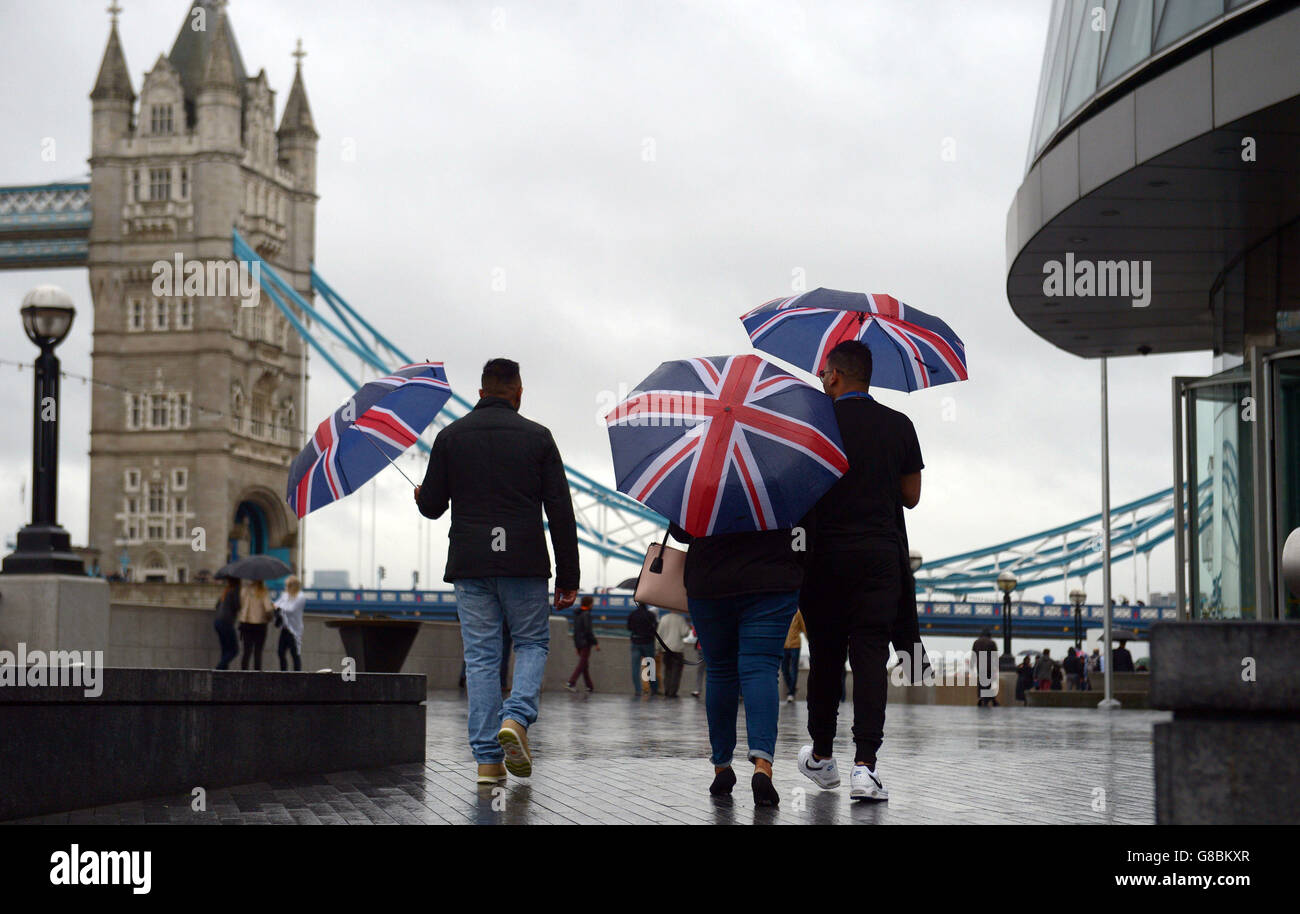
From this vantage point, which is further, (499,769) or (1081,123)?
(1081,123)

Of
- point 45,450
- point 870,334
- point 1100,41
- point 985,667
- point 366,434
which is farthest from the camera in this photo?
point 985,667

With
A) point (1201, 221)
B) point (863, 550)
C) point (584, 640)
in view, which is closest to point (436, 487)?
point (863, 550)

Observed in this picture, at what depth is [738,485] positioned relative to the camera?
6.12 m

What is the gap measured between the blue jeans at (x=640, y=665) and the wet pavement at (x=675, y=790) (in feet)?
37.8

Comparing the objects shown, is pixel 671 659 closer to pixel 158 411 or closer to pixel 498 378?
pixel 498 378

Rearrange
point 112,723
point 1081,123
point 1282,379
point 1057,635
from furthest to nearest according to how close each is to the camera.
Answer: point 1057,635
point 1282,379
point 1081,123
point 112,723

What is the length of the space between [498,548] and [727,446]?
47.1 inches

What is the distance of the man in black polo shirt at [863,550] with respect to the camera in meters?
6.46

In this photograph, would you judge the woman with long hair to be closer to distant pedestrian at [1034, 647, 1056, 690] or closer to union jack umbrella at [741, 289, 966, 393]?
union jack umbrella at [741, 289, 966, 393]

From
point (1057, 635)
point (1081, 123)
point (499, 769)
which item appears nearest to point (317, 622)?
point (1081, 123)
